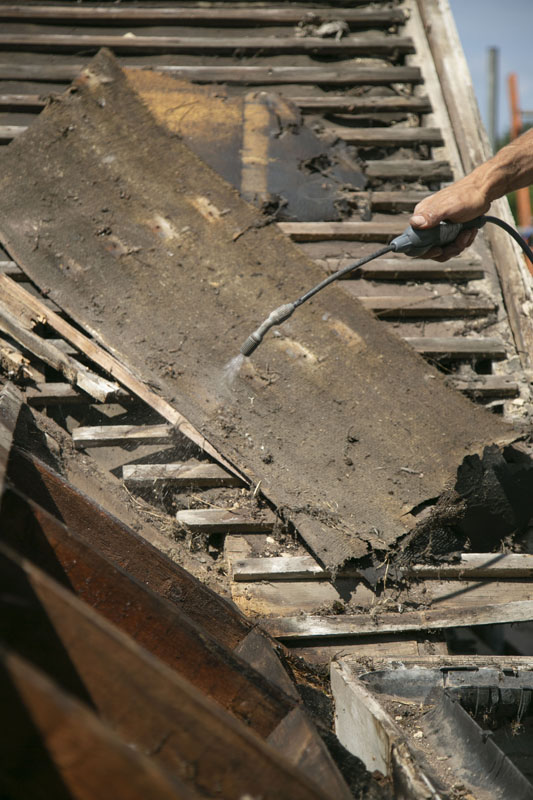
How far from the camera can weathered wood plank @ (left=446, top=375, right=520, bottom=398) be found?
3359 mm

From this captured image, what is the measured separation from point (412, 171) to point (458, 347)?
1.34m

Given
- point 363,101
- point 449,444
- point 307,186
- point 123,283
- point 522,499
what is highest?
point 363,101

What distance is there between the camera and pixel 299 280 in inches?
137

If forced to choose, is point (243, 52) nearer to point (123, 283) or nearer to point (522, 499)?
point (123, 283)

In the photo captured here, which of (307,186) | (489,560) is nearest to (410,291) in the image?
(307,186)

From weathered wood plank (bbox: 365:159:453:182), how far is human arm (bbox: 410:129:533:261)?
4.86 feet

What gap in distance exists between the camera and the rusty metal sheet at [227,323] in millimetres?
2920

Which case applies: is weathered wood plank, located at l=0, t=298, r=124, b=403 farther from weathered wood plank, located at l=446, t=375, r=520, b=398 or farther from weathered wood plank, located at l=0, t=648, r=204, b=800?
weathered wood plank, located at l=0, t=648, r=204, b=800

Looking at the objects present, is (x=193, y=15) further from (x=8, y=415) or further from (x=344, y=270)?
(x=8, y=415)

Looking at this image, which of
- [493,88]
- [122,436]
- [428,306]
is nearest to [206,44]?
[428,306]

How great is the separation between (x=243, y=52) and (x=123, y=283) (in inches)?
86.3

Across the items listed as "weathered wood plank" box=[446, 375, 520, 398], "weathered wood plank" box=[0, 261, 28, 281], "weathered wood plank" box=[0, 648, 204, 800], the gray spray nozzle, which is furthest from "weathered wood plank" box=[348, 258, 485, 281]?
"weathered wood plank" box=[0, 648, 204, 800]

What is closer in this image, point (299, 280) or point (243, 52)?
point (299, 280)

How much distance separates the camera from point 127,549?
203cm
